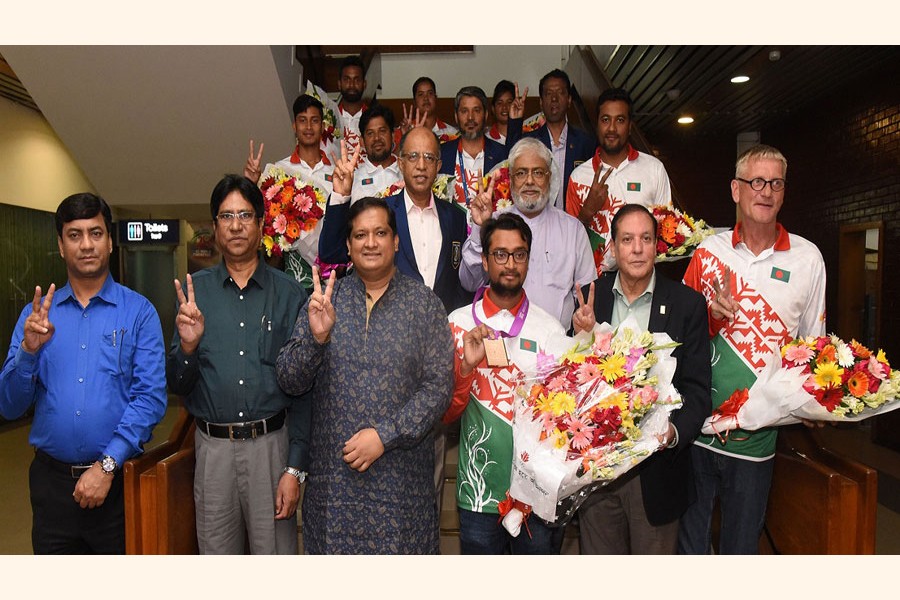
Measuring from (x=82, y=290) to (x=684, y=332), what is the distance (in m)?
2.36

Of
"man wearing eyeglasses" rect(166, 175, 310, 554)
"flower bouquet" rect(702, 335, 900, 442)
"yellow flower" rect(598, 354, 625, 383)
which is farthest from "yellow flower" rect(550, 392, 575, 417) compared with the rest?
"man wearing eyeglasses" rect(166, 175, 310, 554)

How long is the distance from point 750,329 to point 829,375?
37 centimetres

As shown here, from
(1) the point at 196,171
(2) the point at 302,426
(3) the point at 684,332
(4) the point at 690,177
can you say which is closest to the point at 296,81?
(1) the point at 196,171

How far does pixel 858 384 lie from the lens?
2418mm

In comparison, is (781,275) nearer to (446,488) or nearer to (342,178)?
(342,178)

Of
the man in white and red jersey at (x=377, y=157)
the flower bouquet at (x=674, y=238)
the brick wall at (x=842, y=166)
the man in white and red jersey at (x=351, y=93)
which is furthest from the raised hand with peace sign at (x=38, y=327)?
the brick wall at (x=842, y=166)

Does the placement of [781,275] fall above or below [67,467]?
above

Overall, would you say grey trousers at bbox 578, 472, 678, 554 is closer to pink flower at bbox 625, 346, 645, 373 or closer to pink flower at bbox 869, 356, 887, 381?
pink flower at bbox 625, 346, 645, 373

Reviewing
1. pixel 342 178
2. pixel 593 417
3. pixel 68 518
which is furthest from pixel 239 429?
pixel 593 417

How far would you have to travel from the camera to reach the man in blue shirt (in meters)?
2.57

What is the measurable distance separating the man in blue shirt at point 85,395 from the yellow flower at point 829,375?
2.46 meters

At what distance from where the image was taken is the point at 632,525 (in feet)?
8.43

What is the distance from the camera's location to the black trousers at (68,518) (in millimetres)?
2600

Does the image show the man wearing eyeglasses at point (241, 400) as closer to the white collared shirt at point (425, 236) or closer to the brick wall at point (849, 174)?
the white collared shirt at point (425, 236)
